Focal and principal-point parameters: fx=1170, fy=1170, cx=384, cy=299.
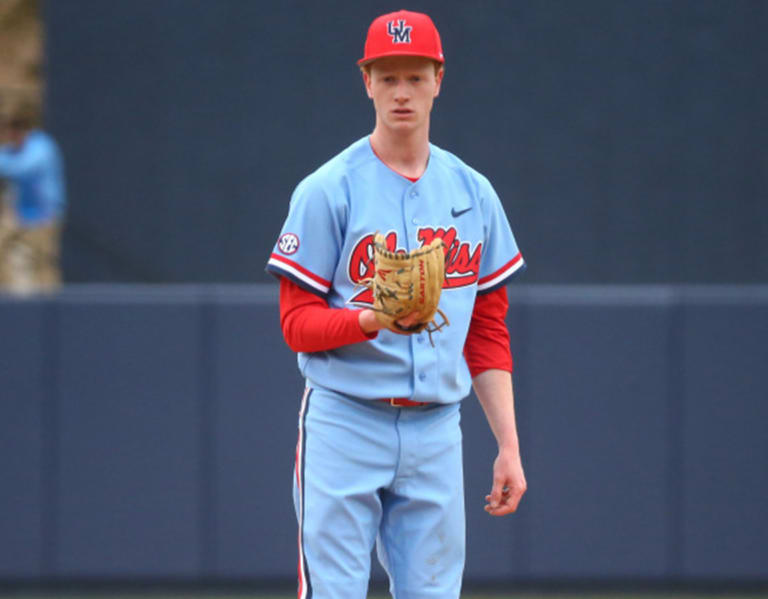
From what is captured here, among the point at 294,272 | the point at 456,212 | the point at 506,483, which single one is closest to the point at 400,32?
the point at 456,212

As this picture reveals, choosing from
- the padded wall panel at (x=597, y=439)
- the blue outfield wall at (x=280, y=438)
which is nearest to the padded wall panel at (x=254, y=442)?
the blue outfield wall at (x=280, y=438)

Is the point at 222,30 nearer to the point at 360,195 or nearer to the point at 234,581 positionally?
the point at 234,581

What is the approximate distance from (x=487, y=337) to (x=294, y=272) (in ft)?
1.70

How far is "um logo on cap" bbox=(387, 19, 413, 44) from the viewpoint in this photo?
2.40m

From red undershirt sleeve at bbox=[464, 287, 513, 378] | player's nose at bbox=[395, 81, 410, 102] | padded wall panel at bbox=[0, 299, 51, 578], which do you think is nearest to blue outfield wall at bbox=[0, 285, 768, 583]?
padded wall panel at bbox=[0, 299, 51, 578]

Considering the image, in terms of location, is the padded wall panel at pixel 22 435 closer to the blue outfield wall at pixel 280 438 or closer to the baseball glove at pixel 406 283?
the blue outfield wall at pixel 280 438

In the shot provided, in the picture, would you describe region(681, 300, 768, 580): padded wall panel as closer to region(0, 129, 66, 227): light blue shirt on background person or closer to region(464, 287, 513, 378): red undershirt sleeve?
region(464, 287, 513, 378): red undershirt sleeve

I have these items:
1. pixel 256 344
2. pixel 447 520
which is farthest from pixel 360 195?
pixel 256 344

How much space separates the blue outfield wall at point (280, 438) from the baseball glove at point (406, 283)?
Result: 2.93 metres

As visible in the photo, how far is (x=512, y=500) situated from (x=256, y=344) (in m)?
2.68

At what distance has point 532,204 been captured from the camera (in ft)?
26.7

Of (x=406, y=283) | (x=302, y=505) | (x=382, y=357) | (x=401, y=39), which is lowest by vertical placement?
(x=302, y=505)

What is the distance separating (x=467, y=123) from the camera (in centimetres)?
816

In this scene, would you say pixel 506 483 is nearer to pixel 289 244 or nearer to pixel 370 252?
pixel 370 252
